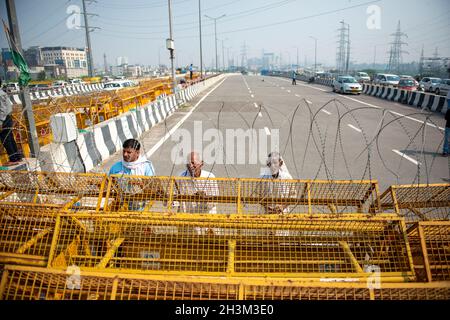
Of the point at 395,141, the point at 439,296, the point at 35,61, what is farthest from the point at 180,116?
the point at 35,61

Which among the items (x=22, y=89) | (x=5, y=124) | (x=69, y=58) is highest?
(x=69, y=58)

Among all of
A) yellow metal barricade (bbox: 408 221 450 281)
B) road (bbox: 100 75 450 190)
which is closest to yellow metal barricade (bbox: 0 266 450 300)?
yellow metal barricade (bbox: 408 221 450 281)

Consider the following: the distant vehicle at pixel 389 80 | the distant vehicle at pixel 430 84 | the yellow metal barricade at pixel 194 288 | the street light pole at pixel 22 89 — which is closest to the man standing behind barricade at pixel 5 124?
the street light pole at pixel 22 89

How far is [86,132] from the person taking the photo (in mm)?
6812

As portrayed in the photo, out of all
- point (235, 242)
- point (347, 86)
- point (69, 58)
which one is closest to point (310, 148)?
point (235, 242)

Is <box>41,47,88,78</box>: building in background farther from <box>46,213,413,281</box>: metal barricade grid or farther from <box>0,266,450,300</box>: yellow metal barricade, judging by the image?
<box>0,266,450,300</box>: yellow metal barricade

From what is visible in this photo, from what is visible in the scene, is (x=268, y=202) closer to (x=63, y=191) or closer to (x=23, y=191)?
(x=63, y=191)

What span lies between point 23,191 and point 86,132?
3.57 m

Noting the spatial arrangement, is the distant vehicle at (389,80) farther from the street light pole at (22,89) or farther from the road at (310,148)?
the street light pole at (22,89)

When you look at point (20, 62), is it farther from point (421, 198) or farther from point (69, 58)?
point (69, 58)

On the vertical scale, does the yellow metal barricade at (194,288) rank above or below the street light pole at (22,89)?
below

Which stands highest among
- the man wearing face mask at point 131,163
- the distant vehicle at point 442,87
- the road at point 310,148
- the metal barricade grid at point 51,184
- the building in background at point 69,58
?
the building in background at point 69,58

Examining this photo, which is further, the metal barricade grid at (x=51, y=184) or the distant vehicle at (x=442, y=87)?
the distant vehicle at (x=442, y=87)

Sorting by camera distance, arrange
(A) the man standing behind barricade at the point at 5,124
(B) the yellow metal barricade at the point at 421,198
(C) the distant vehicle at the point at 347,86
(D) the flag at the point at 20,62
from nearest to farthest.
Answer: (B) the yellow metal barricade at the point at 421,198 → (D) the flag at the point at 20,62 → (A) the man standing behind barricade at the point at 5,124 → (C) the distant vehicle at the point at 347,86
